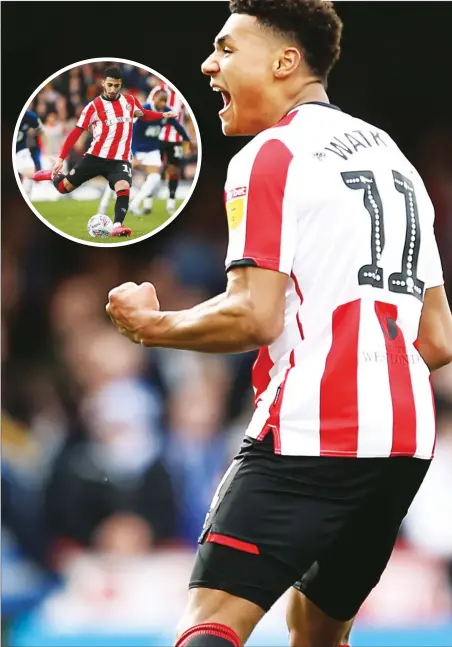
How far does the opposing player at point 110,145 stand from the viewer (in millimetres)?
3771

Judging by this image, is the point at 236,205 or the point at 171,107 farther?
the point at 171,107

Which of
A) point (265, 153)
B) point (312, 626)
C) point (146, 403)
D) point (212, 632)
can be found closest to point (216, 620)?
point (212, 632)

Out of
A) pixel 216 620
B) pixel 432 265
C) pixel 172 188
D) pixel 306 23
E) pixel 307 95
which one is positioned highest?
pixel 306 23

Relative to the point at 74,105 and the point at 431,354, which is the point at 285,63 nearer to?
the point at 431,354

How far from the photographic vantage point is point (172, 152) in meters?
3.99

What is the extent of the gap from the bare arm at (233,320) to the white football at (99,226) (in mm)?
954

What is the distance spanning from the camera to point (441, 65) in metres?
6.59

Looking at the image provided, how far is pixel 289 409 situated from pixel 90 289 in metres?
3.79

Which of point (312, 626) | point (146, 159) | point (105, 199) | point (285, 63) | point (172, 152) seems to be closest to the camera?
point (285, 63)

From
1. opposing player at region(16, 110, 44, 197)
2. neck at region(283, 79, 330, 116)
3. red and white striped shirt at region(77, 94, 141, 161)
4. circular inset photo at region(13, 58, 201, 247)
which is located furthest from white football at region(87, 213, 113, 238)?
neck at region(283, 79, 330, 116)

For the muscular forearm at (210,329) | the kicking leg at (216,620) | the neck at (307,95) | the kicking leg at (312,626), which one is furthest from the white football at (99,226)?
the kicking leg at (216,620)

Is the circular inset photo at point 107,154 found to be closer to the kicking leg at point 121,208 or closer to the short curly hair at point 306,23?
the kicking leg at point 121,208

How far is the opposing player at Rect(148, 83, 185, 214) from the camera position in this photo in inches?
154

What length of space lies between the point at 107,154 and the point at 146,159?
133mm
